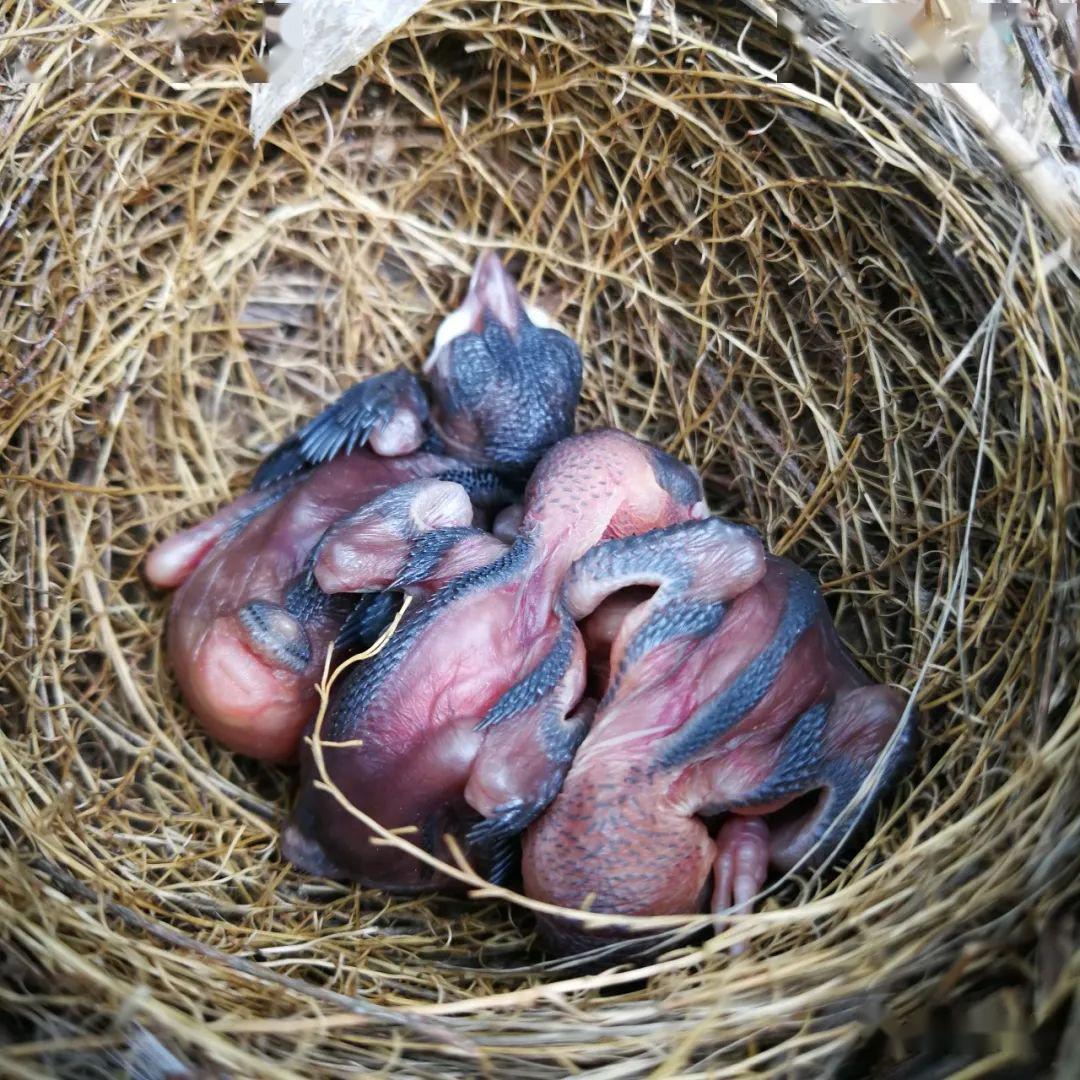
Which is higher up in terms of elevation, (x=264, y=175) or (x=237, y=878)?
(x=264, y=175)

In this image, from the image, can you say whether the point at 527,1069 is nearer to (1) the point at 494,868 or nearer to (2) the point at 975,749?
(1) the point at 494,868

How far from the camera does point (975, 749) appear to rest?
1144 mm

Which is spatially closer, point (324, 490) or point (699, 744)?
point (699, 744)

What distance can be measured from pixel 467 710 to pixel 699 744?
0.28 m

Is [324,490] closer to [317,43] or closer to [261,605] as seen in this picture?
[261,605]

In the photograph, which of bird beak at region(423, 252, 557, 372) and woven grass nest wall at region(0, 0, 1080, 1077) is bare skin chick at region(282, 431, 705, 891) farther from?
bird beak at region(423, 252, 557, 372)

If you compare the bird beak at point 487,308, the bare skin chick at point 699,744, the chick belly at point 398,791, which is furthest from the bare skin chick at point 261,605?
the bare skin chick at point 699,744

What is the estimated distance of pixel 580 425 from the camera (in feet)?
5.53

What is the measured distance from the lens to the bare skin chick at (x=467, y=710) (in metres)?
1.19

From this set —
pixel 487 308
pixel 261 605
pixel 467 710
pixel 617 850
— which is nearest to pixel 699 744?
pixel 617 850

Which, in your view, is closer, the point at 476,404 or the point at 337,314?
the point at 476,404

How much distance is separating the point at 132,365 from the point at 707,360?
852 mm

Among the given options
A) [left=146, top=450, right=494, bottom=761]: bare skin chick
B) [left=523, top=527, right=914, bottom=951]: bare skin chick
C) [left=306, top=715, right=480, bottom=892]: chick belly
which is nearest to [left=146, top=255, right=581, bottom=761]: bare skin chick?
[left=146, top=450, right=494, bottom=761]: bare skin chick

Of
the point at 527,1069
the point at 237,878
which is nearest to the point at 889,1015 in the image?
the point at 527,1069
